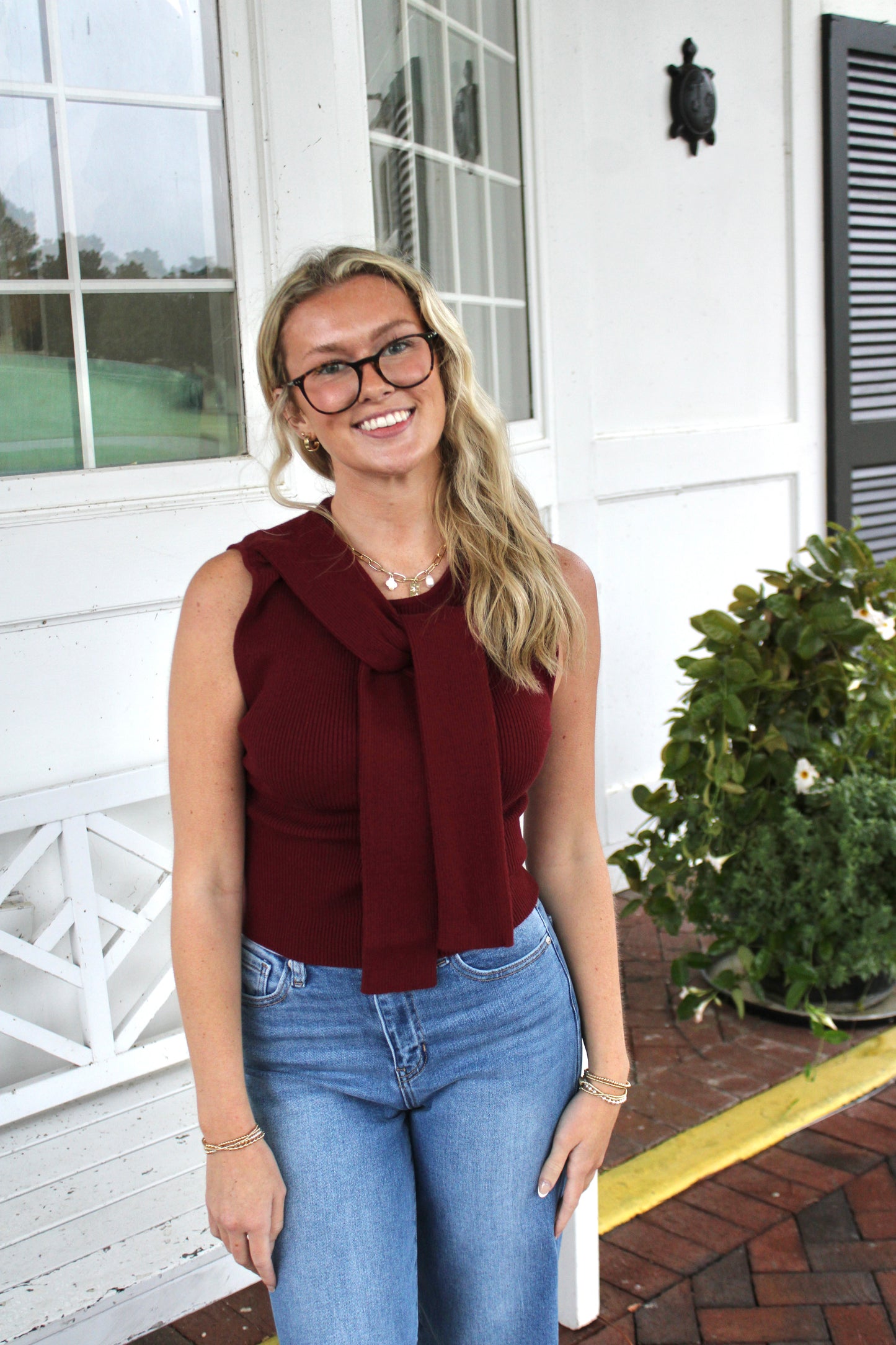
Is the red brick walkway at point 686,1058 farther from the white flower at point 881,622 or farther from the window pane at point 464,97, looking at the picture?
the window pane at point 464,97

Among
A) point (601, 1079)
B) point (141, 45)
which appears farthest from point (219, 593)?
point (141, 45)

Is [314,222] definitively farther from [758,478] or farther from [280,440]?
[758,478]

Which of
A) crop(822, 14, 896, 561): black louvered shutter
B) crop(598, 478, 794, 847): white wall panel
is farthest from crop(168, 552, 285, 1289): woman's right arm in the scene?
crop(822, 14, 896, 561): black louvered shutter

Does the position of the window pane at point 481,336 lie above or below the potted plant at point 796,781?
above

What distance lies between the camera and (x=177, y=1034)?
2.65 m

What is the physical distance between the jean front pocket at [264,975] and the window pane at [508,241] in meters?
2.90

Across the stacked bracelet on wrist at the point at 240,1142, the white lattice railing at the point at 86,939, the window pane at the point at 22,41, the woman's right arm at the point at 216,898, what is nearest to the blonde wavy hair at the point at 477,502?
the woman's right arm at the point at 216,898

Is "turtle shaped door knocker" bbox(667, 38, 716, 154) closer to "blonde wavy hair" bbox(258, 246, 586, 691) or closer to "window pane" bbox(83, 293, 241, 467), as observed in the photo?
"window pane" bbox(83, 293, 241, 467)

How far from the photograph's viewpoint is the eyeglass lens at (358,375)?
1574mm

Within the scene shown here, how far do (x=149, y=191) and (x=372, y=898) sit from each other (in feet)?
6.75

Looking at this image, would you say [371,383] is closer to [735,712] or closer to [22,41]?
[22,41]

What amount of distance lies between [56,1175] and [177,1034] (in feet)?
1.34

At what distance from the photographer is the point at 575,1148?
1.59 meters

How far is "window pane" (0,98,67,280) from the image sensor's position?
8.55 ft
